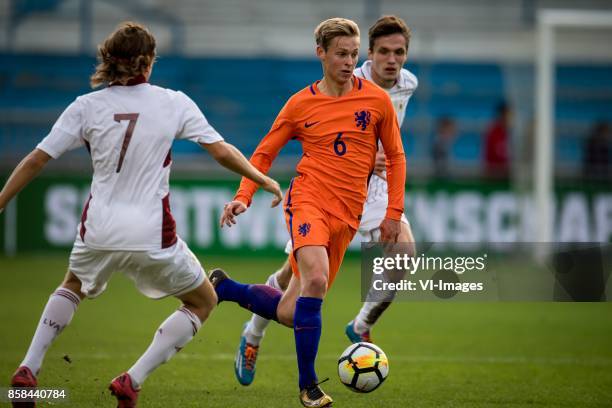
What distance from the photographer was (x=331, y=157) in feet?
19.9

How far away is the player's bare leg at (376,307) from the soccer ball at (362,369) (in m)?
1.40

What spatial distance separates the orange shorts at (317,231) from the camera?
19.1 feet

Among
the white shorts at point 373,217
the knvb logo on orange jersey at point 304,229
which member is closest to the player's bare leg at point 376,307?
Answer: the white shorts at point 373,217

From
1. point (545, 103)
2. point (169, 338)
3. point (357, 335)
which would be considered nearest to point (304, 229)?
point (169, 338)

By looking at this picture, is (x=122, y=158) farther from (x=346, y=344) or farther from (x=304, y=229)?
(x=346, y=344)

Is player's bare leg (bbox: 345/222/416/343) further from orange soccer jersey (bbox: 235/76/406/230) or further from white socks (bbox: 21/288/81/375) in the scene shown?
white socks (bbox: 21/288/81/375)

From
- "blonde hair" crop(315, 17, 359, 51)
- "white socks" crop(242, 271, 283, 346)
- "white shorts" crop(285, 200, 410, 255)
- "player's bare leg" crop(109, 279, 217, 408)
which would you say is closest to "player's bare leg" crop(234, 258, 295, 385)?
"white socks" crop(242, 271, 283, 346)

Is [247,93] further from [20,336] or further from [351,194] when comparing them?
[351,194]

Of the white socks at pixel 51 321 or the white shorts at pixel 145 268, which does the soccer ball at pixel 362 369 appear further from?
the white socks at pixel 51 321

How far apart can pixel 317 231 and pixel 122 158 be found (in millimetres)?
1375

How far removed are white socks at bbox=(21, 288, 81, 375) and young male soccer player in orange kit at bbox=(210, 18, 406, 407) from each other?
1117 millimetres

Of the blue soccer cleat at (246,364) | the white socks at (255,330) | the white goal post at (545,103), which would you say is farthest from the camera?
the white goal post at (545,103)

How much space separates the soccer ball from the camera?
5.85m

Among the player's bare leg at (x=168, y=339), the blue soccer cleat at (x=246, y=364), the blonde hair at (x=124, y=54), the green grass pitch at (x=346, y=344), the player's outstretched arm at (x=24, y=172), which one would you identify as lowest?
the green grass pitch at (x=346, y=344)
